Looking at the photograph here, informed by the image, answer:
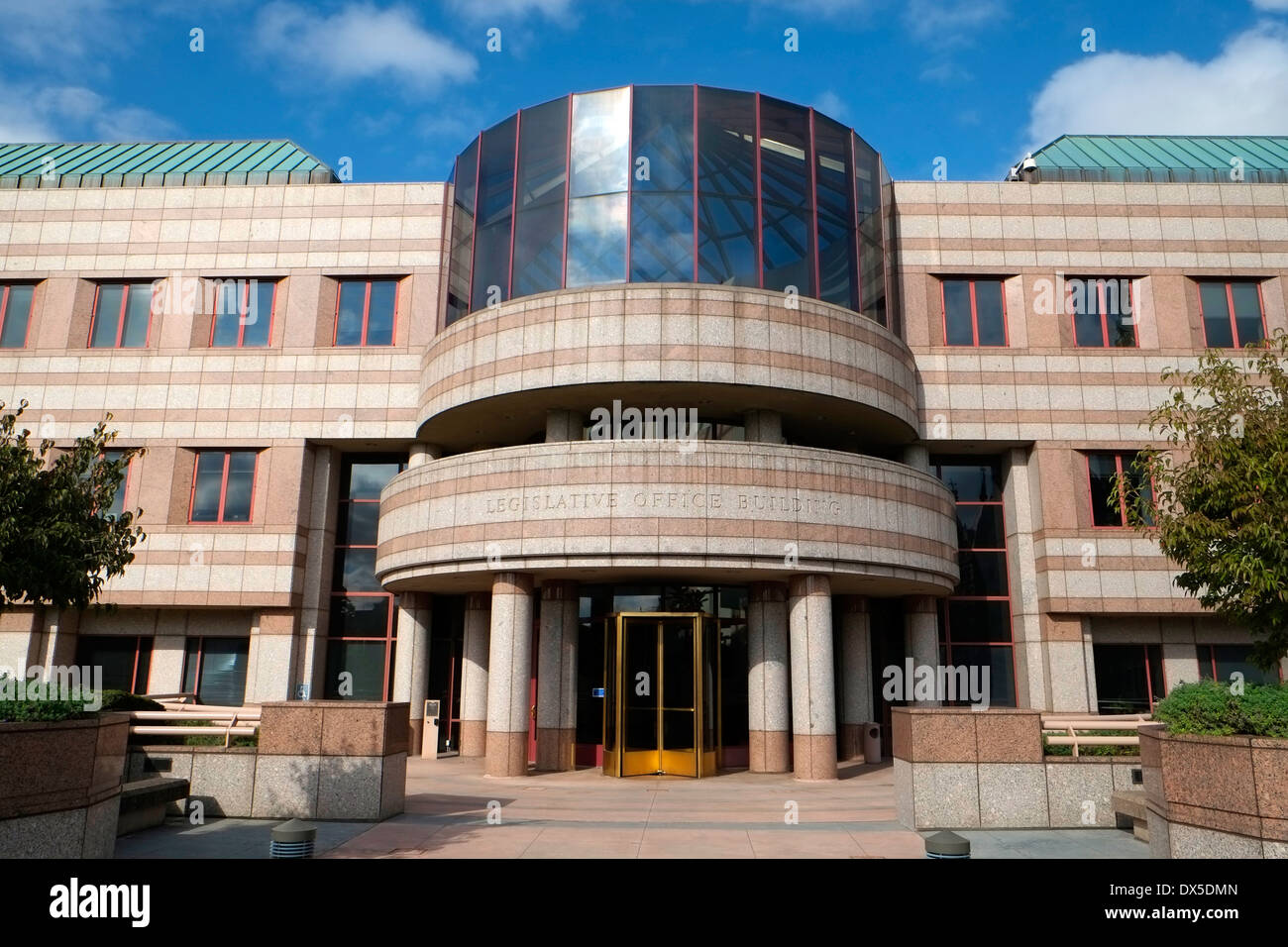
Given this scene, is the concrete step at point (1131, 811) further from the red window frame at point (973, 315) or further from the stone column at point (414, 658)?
the stone column at point (414, 658)

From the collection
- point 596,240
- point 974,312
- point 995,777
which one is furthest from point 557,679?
point 974,312

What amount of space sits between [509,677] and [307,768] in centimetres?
644

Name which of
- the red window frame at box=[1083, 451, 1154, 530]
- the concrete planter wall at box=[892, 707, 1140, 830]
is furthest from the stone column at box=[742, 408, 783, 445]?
the red window frame at box=[1083, 451, 1154, 530]

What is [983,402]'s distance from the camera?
89.4ft

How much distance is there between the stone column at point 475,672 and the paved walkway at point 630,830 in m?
6.03

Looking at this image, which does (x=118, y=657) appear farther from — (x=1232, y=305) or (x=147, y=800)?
(x=1232, y=305)

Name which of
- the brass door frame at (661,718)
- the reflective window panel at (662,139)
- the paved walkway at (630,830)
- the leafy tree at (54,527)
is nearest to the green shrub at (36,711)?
the leafy tree at (54,527)

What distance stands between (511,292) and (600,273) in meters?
2.76

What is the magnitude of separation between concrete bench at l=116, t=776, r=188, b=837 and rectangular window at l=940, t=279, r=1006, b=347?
76.2ft

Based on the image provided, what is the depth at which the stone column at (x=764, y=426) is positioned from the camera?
23.4m

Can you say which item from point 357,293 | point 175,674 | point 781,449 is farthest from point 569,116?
point 175,674

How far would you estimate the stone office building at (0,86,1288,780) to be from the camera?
21328mm

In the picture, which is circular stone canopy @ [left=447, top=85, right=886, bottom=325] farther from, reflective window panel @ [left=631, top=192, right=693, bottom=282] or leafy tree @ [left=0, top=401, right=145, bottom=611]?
leafy tree @ [left=0, top=401, right=145, bottom=611]
